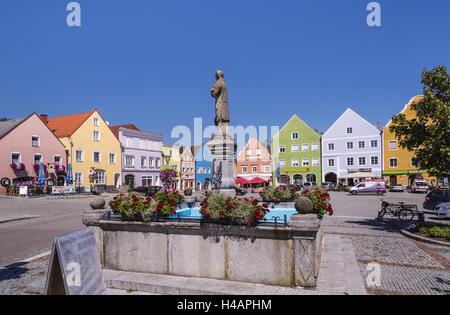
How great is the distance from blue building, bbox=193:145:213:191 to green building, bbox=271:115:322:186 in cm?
1428

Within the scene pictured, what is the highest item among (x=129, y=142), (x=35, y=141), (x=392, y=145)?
(x=129, y=142)

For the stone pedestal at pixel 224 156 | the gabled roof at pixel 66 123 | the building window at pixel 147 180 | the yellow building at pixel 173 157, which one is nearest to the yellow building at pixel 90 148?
the gabled roof at pixel 66 123

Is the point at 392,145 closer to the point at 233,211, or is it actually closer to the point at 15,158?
the point at 233,211

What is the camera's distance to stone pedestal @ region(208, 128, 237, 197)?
35.3 feet

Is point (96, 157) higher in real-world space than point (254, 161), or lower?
higher

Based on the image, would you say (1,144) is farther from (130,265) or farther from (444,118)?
(444,118)

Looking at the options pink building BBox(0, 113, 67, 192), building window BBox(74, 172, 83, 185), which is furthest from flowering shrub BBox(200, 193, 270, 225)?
building window BBox(74, 172, 83, 185)

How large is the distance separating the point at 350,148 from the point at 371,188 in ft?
44.9

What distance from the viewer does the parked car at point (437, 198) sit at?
57.9 ft

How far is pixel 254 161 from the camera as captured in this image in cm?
5359

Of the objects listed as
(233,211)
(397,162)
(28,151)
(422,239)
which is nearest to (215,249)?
(233,211)

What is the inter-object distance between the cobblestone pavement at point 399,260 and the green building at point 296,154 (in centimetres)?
3854

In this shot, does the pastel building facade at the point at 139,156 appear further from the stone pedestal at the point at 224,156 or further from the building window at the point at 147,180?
the stone pedestal at the point at 224,156

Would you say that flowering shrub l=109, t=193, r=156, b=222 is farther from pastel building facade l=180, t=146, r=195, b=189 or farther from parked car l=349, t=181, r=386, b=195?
pastel building facade l=180, t=146, r=195, b=189
